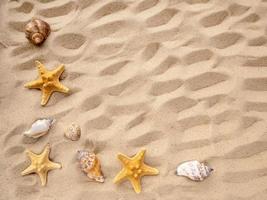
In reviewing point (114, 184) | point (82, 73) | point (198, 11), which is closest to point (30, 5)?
point (82, 73)

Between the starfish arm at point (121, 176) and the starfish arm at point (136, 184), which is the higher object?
the starfish arm at point (121, 176)

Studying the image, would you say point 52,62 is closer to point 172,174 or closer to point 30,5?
point 30,5

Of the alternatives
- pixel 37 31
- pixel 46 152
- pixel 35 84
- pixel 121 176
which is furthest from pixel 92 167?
pixel 37 31

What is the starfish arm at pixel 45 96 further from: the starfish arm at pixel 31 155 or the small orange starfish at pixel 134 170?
the small orange starfish at pixel 134 170

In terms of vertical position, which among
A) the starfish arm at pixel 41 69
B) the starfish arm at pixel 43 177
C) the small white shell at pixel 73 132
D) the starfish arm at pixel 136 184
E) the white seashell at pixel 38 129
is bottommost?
the starfish arm at pixel 136 184

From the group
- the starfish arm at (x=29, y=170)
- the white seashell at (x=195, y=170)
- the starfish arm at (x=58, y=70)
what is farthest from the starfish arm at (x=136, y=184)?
the starfish arm at (x=58, y=70)

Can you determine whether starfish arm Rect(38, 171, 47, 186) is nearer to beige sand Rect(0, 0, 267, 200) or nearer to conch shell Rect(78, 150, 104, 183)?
beige sand Rect(0, 0, 267, 200)
